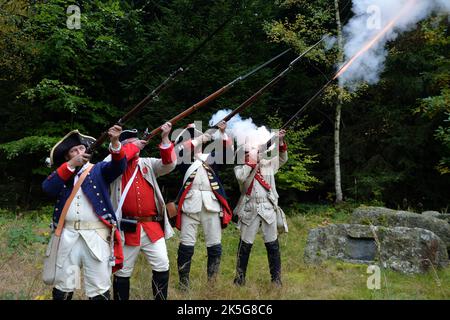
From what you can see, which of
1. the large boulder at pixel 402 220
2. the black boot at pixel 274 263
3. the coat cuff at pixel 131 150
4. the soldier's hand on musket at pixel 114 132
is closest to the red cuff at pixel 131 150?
the coat cuff at pixel 131 150

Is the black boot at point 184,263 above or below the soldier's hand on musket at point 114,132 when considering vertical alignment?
below

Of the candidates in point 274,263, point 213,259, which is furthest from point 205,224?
point 274,263

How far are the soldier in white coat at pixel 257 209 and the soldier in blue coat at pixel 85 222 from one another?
7.19 ft

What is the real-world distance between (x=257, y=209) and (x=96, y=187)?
2.48 metres

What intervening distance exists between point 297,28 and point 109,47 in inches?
239

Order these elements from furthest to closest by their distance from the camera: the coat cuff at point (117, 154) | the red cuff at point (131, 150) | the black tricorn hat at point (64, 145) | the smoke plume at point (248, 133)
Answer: the smoke plume at point (248, 133) → the red cuff at point (131, 150) → the black tricorn hat at point (64, 145) → the coat cuff at point (117, 154)

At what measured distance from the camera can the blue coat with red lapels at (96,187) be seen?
3.91 meters

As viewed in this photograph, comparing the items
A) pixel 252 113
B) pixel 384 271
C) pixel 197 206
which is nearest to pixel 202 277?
pixel 197 206

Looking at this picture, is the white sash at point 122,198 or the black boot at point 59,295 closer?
the black boot at point 59,295

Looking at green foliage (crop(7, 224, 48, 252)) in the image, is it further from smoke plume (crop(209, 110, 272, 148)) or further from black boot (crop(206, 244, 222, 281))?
smoke plume (crop(209, 110, 272, 148))

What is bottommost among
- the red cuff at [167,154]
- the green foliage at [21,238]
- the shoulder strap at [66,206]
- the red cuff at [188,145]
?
the green foliage at [21,238]

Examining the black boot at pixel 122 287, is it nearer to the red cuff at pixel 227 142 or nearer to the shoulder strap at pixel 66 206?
the shoulder strap at pixel 66 206

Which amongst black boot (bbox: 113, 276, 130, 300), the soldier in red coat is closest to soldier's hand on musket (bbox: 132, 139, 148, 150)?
the soldier in red coat

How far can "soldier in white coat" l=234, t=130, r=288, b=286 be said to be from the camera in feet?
19.2
